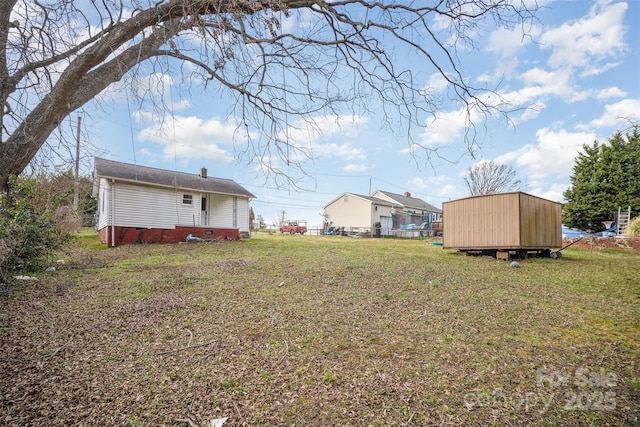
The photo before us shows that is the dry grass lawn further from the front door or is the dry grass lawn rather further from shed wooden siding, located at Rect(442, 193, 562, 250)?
the front door

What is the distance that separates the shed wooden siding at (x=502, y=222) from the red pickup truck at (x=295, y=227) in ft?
70.4

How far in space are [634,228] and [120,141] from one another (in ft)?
64.5

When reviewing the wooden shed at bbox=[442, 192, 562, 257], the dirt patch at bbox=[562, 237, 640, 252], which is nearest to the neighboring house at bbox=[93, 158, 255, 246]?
the wooden shed at bbox=[442, 192, 562, 257]

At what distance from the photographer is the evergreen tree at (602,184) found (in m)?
19.9

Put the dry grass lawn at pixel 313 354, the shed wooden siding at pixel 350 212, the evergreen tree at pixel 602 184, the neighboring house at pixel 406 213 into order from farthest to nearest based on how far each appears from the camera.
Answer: the neighboring house at pixel 406 213
the shed wooden siding at pixel 350 212
the evergreen tree at pixel 602 184
the dry grass lawn at pixel 313 354

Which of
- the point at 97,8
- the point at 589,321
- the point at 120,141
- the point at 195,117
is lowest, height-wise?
the point at 589,321

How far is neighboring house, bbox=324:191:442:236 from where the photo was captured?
2644 centimetres

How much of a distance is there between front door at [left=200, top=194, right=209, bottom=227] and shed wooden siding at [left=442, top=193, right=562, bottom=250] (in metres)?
12.1

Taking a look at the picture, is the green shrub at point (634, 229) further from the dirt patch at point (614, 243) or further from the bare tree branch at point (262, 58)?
the bare tree branch at point (262, 58)

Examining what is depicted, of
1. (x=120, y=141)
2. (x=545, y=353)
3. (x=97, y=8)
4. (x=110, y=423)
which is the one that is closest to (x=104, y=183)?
(x=120, y=141)

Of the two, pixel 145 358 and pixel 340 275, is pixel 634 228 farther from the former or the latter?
pixel 145 358

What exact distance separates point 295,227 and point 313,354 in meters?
28.3

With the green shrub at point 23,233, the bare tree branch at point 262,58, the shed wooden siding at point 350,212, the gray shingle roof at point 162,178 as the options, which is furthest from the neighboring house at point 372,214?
the bare tree branch at point 262,58

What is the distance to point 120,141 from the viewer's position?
386 cm
